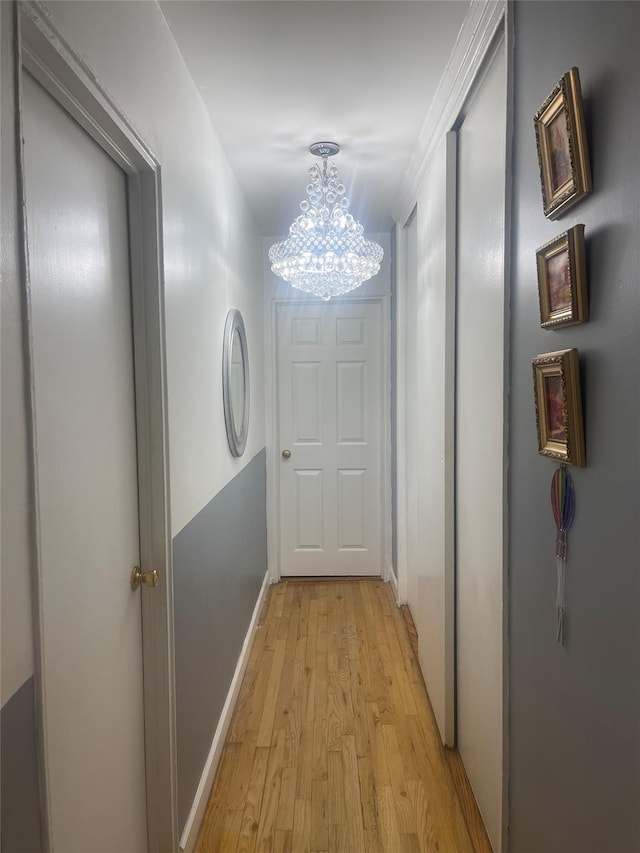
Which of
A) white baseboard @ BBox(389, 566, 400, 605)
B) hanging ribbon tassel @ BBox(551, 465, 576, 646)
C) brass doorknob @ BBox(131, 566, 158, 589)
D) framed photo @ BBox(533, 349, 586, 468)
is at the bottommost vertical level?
white baseboard @ BBox(389, 566, 400, 605)

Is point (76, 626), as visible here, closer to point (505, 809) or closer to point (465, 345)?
point (505, 809)

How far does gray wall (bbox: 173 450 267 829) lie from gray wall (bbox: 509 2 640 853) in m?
0.95

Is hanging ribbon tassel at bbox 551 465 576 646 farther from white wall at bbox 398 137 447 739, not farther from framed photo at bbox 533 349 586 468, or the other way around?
white wall at bbox 398 137 447 739

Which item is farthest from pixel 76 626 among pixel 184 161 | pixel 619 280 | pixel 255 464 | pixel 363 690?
pixel 255 464

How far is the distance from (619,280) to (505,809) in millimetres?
1396

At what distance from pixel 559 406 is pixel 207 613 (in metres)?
1.46

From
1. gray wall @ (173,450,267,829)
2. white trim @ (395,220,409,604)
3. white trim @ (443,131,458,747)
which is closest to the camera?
gray wall @ (173,450,267,829)

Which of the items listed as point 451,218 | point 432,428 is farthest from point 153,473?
point 451,218

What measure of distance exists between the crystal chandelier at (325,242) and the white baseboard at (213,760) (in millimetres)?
1871

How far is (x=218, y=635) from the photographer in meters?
2.18

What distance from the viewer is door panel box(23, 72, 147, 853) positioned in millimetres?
961

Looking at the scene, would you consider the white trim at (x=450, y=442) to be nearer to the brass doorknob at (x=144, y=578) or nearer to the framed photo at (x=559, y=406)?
the framed photo at (x=559, y=406)

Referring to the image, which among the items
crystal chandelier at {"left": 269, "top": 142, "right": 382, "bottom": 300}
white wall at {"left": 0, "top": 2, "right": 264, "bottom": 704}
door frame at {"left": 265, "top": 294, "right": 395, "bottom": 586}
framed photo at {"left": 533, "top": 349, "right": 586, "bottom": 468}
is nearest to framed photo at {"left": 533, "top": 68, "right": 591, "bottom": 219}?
framed photo at {"left": 533, "top": 349, "right": 586, "bottom": 468}

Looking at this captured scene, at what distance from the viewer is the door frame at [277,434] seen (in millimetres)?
3830
